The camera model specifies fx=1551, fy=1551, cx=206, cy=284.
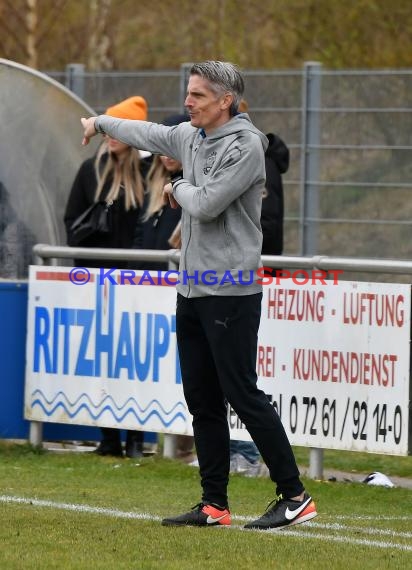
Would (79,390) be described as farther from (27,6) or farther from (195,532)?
(27,6)

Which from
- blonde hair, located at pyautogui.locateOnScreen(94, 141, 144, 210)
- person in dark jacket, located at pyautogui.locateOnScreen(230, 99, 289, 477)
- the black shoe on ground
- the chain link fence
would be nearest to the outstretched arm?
person in dark jacket, located at pyautogui.locateOnScreen(230, 99, 289, 477)

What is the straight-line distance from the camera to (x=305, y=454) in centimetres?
1002

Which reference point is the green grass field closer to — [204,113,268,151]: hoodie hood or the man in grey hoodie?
the man in grey hoodie

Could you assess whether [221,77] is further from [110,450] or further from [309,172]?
[309,172]

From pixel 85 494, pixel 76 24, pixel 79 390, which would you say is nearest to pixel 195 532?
pixel 85 494

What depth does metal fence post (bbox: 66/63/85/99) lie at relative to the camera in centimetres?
1656

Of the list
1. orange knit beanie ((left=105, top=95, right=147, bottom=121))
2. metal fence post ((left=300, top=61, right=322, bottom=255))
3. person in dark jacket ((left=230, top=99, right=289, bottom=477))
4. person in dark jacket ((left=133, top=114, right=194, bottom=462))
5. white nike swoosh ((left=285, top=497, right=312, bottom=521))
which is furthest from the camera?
metal fence post ((left=300, top=61, right=322, bottom=255))

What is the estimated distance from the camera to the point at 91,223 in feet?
32.5

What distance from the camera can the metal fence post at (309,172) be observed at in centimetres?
1524

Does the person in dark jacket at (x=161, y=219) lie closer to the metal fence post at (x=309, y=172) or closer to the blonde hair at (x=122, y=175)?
the blonde hair at (x=122, y=175)

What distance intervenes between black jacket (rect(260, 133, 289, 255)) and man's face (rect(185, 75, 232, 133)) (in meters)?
3.08

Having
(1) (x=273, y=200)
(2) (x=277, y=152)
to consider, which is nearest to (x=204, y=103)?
(1) (x=273, y=200)

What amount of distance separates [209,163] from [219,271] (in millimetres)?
456

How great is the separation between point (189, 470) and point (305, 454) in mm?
1188
